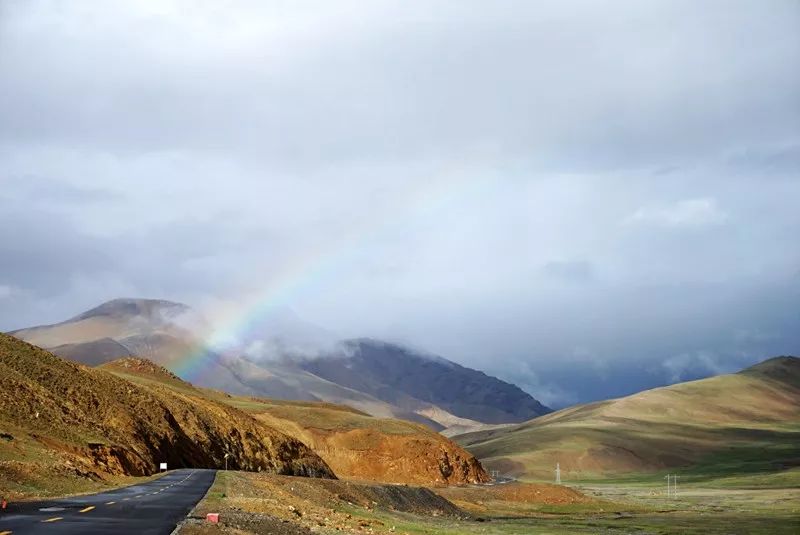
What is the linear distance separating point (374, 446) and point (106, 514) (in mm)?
120435

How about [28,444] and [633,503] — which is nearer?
[28,444]

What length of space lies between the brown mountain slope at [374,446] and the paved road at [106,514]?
10060cm

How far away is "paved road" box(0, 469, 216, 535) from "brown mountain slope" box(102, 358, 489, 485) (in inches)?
3961

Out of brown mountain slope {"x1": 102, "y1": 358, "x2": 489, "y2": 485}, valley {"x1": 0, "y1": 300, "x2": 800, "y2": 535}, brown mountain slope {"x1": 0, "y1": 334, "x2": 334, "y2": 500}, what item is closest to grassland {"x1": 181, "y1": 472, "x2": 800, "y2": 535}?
valley {"x1": 0, "y1": 300, "x2": 800, "y2": 535}

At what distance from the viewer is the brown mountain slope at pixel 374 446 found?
14738 cm

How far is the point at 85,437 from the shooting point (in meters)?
70.3

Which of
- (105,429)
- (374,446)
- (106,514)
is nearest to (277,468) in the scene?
(374,446)

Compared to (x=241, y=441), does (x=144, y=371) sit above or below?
above

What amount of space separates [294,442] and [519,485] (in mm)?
39989

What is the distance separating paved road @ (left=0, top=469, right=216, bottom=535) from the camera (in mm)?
27641

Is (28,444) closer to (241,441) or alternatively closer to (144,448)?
(144,448)

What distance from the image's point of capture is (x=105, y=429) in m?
78.7

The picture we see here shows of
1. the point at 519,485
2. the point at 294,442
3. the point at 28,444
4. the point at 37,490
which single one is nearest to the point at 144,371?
the point at 294,442


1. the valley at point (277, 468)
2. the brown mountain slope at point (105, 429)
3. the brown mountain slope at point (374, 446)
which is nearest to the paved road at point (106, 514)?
the valley at point (277, 468)
